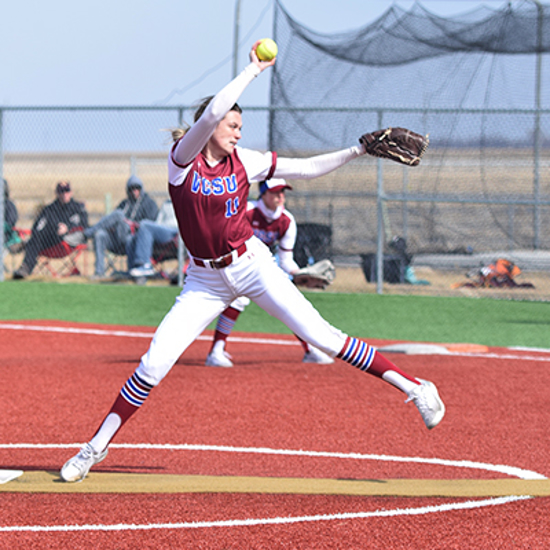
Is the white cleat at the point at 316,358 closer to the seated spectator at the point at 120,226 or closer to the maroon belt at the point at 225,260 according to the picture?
the maroon belt at the point at 225,260

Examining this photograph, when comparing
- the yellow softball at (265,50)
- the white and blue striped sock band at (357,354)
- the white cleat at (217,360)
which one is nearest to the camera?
the yellow softball at (265,50)

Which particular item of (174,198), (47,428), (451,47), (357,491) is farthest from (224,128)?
(451,47)

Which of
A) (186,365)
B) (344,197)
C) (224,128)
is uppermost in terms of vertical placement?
(224,128)

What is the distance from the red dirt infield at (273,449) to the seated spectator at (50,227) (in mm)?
Result: 5343

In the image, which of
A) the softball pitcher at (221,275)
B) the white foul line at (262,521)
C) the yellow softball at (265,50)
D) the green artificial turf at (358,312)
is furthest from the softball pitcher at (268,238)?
the white foul line at (262,521)

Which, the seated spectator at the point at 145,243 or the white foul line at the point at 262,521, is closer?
the white foul line at the point at 262,521

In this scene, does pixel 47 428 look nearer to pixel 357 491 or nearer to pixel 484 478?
pixel 357 491

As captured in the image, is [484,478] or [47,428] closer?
[484,478]

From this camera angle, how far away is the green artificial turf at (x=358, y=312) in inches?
410

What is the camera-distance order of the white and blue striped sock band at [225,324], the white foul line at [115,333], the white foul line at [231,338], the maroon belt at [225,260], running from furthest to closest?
the white foul line at [115,333] < the white foul line at [231,338] < the white and blue striped sock band at [225,324] < the maroon belt at [225,260]

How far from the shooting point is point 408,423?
6.03m

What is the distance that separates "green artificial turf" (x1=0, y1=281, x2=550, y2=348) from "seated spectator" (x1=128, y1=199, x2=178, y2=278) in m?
0.30

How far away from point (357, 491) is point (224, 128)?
1969 millimetres

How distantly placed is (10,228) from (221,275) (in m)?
11.1
